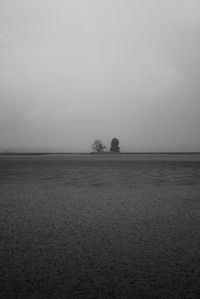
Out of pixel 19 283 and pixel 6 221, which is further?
pixel 6 221

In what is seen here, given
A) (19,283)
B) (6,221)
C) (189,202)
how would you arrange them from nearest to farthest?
(19,283)
(6,221)
(189,202)

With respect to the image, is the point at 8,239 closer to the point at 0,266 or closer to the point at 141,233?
the point at 0,266

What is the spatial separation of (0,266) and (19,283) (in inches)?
35.4

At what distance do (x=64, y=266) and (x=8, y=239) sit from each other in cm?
244

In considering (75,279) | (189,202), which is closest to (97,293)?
(75,279)

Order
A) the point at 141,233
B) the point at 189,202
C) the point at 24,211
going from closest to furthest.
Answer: the point at 141,233 → the point at 24,211 → the point at 189,202

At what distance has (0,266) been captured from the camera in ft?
17.4

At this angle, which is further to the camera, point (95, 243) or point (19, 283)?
point (95, 243)

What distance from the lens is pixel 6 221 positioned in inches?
353

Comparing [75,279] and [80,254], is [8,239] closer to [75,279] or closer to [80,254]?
[80,254]

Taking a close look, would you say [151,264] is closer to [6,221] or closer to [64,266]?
[64,266]

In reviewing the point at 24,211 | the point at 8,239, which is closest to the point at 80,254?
the point at 8,239

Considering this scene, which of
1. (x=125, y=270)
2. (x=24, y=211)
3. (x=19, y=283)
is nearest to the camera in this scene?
(x=19, y=283)

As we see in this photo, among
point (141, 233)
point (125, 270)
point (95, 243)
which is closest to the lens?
point (125, 270)
